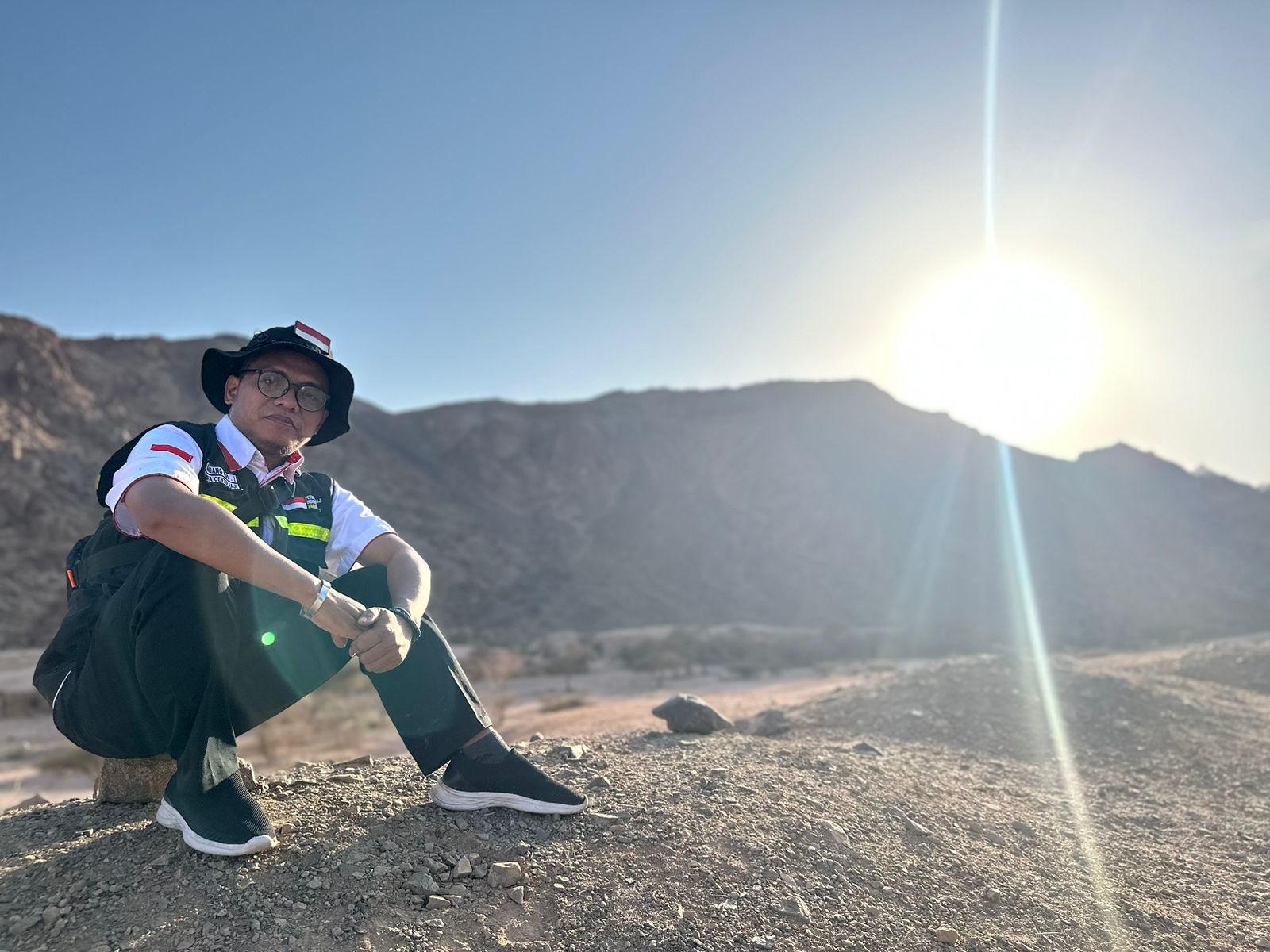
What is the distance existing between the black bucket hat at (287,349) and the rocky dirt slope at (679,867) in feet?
4.30

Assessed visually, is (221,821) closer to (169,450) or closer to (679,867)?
(169,450)

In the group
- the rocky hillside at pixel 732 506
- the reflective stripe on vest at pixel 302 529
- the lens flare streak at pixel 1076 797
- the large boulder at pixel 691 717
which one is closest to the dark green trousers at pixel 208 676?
the reflective stripe on vest at pixel 302 529

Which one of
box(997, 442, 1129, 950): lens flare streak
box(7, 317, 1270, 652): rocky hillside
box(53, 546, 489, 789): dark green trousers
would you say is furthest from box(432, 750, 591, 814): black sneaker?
box(7, 317, 1270, 652): rocky hillside

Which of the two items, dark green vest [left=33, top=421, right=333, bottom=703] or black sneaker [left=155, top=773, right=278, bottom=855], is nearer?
→ black sneaker [left=155, top=773, right=278, bottom=855]

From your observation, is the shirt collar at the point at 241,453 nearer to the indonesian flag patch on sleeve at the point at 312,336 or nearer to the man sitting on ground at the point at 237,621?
the man sitting on ground at the point at 237,621

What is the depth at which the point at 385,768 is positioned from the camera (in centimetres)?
335

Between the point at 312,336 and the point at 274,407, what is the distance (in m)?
0.26

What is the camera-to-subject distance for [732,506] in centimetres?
4044

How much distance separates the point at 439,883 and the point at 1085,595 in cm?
3959

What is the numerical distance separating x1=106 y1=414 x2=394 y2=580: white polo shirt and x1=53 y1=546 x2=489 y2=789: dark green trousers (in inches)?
7.9

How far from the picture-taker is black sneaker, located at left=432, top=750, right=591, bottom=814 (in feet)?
8.14

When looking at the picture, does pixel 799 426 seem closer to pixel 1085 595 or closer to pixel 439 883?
pixel 1085 595

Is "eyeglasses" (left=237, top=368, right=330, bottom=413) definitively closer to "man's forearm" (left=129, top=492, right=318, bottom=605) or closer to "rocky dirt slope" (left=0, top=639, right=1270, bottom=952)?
"man's forearm" (left=129, top=492, right=318, bottom=605)

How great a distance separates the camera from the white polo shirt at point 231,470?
80.1 inches
